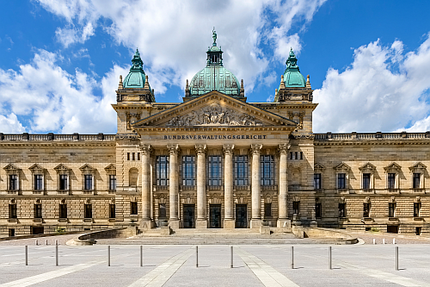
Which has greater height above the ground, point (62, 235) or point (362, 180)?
point (362, 180)

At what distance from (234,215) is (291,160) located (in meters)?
11.9

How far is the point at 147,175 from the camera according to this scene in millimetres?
51219

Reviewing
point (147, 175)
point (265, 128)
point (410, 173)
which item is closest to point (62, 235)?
point (147, 175)

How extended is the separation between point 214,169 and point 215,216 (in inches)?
267

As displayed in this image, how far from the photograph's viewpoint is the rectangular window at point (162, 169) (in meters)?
53.9

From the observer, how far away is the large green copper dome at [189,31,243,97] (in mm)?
60547

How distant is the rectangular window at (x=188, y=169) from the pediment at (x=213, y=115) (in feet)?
17.7

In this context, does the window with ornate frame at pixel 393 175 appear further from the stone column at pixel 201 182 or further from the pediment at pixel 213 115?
the stone column at pixel 201 182

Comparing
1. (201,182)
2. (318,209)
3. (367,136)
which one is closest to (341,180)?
(318,209)

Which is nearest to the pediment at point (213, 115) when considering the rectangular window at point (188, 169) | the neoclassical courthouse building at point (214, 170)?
the neoclassical courthouse building at point (214, 170)

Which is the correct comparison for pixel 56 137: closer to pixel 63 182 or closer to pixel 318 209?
pixel 63 182

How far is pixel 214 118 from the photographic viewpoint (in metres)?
51.1

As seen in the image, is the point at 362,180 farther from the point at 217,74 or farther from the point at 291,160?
the point at 217,74

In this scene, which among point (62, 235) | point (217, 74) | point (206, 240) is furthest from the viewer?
point (217, 74)
